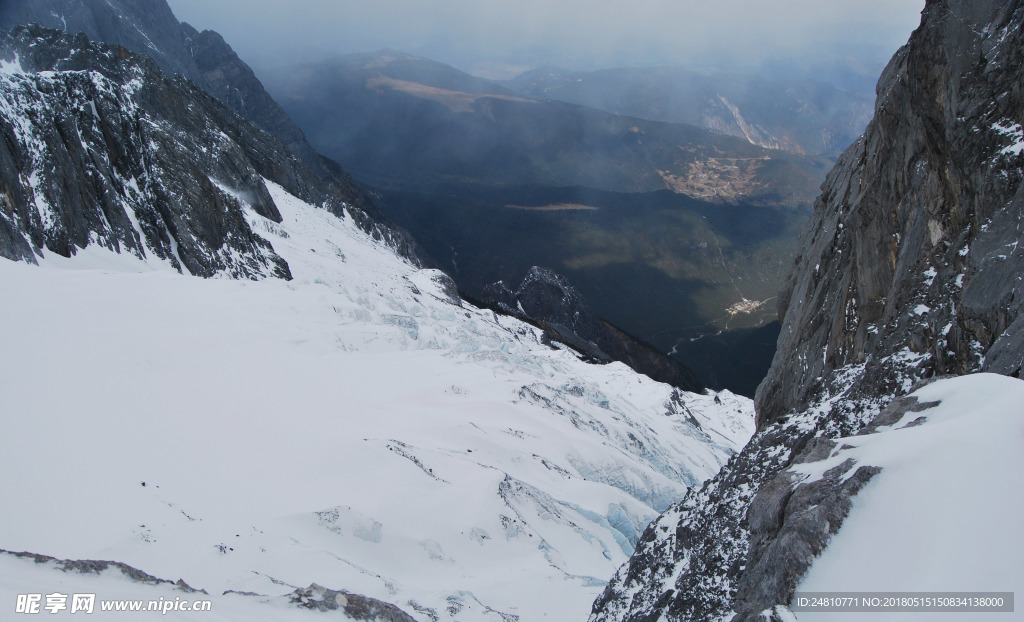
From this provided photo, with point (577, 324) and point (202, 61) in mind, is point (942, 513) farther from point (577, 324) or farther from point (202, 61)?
point (202, 61)

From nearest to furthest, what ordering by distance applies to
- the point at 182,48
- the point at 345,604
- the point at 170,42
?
the point at 345,604 < the point at 170,42 < the point at 182,48

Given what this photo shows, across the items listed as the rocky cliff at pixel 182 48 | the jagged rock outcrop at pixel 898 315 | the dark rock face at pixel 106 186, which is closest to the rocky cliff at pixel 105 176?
the dark rock face at pixel 106 186

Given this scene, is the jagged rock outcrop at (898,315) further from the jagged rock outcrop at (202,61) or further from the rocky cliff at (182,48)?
the rocky cliff at (182,48)

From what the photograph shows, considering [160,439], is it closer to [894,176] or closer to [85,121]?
[894,176]

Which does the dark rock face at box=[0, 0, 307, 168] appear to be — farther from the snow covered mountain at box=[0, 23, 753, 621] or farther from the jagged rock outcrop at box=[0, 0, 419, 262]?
the snow covered mountain at box=[0, 23, 753, 621]

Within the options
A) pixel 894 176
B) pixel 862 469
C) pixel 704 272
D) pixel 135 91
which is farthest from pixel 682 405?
pixel 704 272

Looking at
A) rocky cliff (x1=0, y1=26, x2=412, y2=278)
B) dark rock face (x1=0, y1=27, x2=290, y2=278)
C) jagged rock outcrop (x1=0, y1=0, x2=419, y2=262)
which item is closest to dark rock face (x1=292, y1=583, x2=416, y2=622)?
rocky cliff (x1=0, y1=26, x2=412, y2=278)

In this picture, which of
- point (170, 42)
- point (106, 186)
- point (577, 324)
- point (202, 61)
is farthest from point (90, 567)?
point (202, 61)
